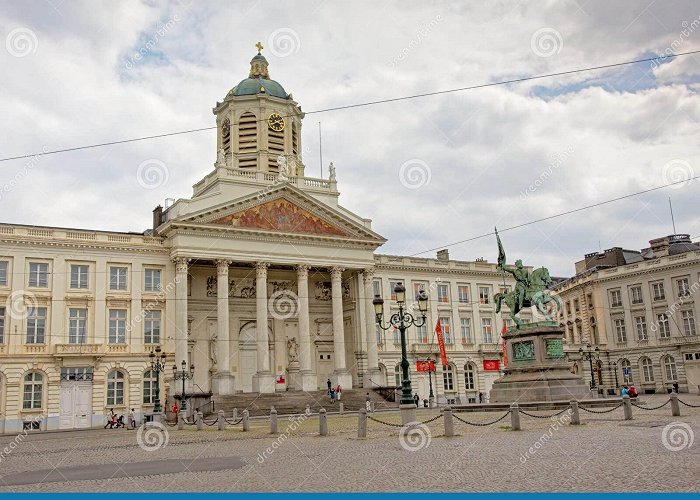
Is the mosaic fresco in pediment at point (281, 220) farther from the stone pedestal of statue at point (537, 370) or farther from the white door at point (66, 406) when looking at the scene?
the stone pedestal of statue at point (537, 370)

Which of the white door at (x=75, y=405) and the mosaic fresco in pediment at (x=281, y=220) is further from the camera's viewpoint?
the mosaic fresco in pediment at (x=281, y=220)

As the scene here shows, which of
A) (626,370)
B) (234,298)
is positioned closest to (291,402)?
(234,298)

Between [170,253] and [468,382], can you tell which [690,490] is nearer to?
[170,253]

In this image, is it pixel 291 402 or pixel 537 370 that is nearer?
pixel 537 370

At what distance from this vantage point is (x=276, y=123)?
61812 mm

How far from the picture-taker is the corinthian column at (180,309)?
48750 millimetres

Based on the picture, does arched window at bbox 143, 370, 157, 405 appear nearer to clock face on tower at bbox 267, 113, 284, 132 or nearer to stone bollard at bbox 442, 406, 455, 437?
clock face on tower at bbox 267, 113, 284, 132

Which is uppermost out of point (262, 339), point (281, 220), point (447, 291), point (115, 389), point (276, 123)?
point (276, 123)

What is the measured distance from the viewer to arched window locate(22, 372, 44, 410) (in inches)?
1789

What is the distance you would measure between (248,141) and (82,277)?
63.0 ft

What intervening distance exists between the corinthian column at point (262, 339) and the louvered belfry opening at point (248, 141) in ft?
36.7

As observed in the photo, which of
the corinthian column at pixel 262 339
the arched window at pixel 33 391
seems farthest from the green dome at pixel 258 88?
the arched window at pixel 33 391

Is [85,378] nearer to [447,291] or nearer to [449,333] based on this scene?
[449,333]

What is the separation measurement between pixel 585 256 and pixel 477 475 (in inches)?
2909
